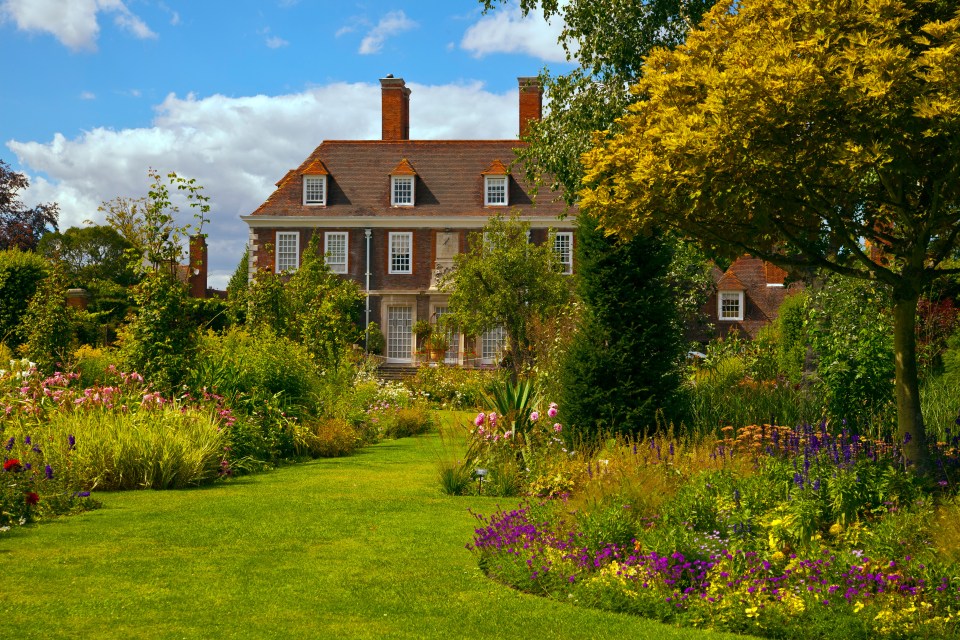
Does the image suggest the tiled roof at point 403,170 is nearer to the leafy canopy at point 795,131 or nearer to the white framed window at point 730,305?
the white framed window at point 730,305

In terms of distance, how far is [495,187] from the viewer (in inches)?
1435

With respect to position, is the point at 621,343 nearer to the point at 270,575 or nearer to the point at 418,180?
the point at 270,575

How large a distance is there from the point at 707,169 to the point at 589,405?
195 inches

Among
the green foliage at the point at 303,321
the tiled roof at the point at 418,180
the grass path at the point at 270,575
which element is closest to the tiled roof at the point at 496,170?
the tiled roof at the point at 418,180

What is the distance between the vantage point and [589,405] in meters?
11.7

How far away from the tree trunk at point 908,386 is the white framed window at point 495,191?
92.8 feet

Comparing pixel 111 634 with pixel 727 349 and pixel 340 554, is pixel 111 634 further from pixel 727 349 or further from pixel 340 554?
pixel 727 349

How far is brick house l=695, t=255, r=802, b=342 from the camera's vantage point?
36719 millimetres

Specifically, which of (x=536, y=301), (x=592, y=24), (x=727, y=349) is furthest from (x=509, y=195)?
(x=592, y=24)

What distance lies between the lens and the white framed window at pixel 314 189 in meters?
36.6

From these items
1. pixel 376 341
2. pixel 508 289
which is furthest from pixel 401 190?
pixel 508 289

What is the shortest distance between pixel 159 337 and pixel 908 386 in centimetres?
977

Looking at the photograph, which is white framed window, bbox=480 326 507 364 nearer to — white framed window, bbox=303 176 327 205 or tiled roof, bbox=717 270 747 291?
white framed window, bbox=303 176 327 205

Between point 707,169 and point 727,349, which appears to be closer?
point 707,169
